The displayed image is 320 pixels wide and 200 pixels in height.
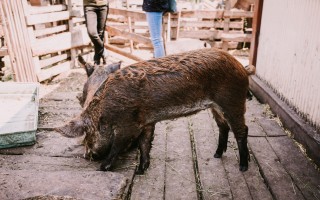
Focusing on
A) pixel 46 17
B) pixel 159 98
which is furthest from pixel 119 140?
pixel 46 17

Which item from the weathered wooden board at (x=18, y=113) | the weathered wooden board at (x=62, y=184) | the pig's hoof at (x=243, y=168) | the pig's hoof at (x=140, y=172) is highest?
the weathered wooden board at (x=18, y=113)

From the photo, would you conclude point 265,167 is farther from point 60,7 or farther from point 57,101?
point 60,7

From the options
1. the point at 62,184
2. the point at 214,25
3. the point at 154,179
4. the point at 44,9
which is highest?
the point at 44,9

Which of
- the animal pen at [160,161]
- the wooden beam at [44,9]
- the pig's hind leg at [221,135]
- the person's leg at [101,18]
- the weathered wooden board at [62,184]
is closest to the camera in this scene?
the weathered wooden board at [62,184]

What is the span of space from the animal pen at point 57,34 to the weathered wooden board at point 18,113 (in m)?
1.46

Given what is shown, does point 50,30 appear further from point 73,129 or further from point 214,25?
point 214,25

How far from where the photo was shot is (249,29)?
36.6 feet

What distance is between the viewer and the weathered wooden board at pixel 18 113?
11.0 feet

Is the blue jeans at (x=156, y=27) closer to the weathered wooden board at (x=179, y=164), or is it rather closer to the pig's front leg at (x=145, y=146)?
the weathered wooden board at (x=179, y=164)

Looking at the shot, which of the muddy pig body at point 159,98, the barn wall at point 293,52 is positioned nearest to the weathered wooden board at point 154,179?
the muddy pig body at point 159,98

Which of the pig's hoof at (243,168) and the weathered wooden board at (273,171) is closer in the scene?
the weathered wooden board at (273,171)

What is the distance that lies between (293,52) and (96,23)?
13.8ft

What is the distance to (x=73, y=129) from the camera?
9.69ft

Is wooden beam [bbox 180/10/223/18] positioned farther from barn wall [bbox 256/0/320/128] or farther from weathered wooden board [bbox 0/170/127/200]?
weathered wooden board [bbox 0/170/127/200]
